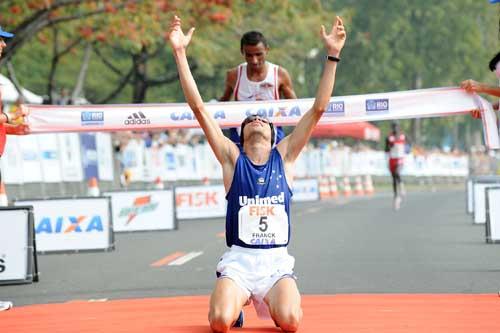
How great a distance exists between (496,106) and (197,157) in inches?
1066

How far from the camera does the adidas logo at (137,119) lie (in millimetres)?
14188

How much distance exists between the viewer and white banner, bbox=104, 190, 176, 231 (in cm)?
2312

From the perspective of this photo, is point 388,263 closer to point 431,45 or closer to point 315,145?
point 315,145

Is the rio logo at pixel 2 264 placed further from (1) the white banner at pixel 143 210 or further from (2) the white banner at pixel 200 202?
(2) the white banner at pixel 200 202

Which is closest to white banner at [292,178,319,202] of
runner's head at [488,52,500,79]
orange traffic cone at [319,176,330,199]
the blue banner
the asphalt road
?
orange traffic cone at [319,176,330,199]

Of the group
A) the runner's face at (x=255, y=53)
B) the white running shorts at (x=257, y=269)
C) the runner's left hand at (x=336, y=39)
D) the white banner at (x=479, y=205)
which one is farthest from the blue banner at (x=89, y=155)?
the runner's left hand at (x=336, y=39)

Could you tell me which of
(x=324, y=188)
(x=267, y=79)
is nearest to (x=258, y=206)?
(x=267, y=79)

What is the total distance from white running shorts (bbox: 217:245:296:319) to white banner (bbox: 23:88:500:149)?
4464mm

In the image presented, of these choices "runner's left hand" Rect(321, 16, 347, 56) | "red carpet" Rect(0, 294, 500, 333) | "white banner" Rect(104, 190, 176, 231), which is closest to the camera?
"runner's left hand" Rect(321, 16, 347, 56)

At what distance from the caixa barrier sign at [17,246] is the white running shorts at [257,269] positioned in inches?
201

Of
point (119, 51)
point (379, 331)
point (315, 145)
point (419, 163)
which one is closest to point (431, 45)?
point (315, 145)

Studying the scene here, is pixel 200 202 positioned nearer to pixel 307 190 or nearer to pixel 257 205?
pixel 307 190

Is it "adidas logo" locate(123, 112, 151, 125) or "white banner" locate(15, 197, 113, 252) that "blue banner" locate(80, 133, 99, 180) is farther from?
"adidas logo" locate(123, 112, 151, 125)

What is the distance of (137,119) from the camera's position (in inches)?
561
